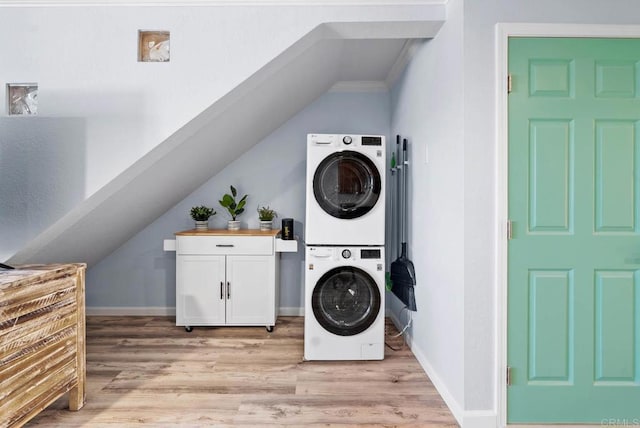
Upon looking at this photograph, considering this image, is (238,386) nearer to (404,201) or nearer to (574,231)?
(404,201)

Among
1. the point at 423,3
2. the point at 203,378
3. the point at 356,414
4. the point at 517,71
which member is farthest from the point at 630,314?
the point at 203,378

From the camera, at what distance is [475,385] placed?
6.36 feet

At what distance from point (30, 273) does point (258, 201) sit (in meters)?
2.24

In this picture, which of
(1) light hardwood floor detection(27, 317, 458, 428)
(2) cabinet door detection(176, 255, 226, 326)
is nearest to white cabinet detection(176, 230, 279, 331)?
(2) cabinet door detection(176, 255, 226, 326)

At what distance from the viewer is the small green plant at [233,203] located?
3650mm

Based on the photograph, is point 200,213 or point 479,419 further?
point 200,213

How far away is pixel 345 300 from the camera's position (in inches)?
109

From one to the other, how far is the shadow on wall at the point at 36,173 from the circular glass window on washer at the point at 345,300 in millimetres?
1657

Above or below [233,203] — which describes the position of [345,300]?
below

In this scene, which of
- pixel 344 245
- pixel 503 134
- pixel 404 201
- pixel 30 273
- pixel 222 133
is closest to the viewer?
pixel 30 273

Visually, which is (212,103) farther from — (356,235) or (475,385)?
(475,385)

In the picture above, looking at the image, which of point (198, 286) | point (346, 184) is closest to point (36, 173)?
point (198, 286)

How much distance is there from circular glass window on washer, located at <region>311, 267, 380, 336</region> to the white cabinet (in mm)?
732

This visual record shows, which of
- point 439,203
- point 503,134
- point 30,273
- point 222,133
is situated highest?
point 222,133
